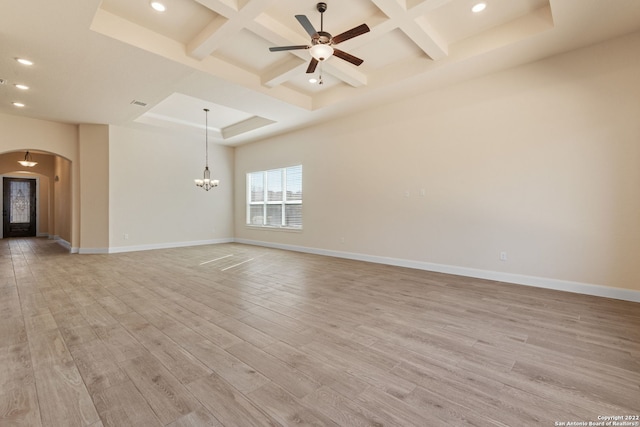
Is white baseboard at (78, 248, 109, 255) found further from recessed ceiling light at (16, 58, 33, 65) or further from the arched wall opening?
recessed ceiling light at (16, 58, 33, 65)

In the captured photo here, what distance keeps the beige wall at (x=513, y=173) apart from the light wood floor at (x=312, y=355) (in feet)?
2.20

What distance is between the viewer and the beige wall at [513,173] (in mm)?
3418

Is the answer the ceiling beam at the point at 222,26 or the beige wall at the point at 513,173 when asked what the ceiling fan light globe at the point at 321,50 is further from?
the beige wall at the point at 513,173

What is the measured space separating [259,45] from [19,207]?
13677mm

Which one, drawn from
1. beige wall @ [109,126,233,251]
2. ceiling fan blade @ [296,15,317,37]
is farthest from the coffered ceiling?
beige wall @ [109,126,233,251]

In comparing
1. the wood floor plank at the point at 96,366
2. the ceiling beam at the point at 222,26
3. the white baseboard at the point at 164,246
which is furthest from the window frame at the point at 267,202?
the wood floor plank at the point at 96,366

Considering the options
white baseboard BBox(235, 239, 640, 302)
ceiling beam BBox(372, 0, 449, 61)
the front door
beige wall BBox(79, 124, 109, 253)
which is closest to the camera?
ceiling beam BBox(372, 0, 449, 61)

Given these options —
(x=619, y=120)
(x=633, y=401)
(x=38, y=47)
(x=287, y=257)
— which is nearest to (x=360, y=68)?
(x=619, y=120)

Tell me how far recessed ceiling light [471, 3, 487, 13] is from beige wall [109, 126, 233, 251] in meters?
7.15

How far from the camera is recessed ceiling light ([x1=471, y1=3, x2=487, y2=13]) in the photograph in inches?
128

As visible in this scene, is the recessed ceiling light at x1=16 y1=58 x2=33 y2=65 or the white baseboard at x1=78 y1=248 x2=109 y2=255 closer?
the recessed ceiling light at x1=16 y1=58 x2=33 y2=65

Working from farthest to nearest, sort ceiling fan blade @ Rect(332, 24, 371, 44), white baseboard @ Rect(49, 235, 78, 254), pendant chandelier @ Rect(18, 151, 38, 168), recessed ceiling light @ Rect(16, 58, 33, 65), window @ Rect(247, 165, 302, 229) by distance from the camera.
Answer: pendant chandelier @ Rect(18, 151, 38, 168) < window @ Rect(247, 165, 302, 229) < white baseboard @ Rect(49, 235, 78, 254) < recessed ceiling light @ Rect(16, 58, 33, 65) < ceiling fan blade @ Rect(332, 24, 371, 44)

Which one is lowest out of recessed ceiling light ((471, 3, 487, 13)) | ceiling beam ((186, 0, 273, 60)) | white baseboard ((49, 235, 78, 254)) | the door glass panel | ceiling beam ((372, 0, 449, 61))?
white baseboard ((49, 235, 78, 254))

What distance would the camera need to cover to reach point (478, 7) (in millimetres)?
3291
